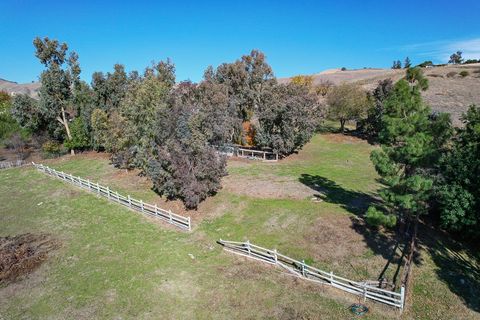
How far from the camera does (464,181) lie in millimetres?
16172

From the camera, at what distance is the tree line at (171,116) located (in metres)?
24.6

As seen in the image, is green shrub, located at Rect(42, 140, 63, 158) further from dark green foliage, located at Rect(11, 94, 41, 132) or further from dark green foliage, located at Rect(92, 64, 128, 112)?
dark green foliage, located at Rect(92, 64, 128, 112)

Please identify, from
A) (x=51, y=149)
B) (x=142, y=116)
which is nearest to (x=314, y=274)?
(x=142, y=116)

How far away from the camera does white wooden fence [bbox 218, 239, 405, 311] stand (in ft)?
45.2

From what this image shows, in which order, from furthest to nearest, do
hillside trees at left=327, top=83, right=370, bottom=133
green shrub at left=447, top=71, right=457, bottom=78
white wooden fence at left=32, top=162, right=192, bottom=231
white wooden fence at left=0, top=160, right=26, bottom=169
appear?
green shrub at left=447, top=71, right=457, bottom=78 → hillside trees at left=327, top=83, right=370, bottom=133 → white wooden fence at left=0, top=160, right=26, bottom=169 → white wooden fence at left=32, top=162, right=192, bottom=231

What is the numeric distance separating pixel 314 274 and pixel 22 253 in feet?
58.7

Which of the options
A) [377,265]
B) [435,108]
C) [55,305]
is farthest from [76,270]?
[435,108]

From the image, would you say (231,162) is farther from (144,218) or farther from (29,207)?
(29,207)

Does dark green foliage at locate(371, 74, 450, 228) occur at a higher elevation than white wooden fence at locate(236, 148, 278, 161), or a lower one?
higher

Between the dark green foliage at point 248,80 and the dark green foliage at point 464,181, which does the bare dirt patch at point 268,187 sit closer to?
the dark green foliage at point 464,181

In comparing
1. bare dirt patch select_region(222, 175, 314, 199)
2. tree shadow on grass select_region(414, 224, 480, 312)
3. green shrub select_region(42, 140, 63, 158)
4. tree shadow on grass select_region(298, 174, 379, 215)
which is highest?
green shrub select_region(42, 140, 63, 158)

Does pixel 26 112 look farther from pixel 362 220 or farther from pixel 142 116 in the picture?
pixel 362 220

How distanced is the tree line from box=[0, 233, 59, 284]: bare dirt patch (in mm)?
9037

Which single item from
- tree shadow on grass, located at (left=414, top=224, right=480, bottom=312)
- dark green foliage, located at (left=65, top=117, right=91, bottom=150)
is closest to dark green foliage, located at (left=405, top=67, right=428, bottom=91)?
tree shadow on grass, located at (left=414, top=224, right=480, bottom=312)
